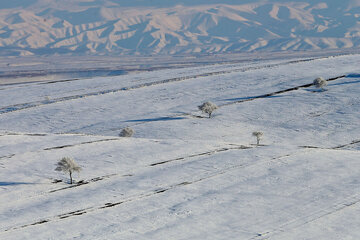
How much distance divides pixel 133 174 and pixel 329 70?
100447 mm

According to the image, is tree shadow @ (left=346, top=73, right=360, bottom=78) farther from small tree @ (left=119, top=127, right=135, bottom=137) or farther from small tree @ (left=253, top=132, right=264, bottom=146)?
small tree @ (left=119, top=127, right=135, bottom=137)

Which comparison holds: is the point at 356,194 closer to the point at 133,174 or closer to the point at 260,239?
the point at 260,239

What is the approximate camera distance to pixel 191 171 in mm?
58406

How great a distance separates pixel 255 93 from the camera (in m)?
122

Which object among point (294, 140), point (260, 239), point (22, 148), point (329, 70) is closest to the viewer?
point (260, 239)

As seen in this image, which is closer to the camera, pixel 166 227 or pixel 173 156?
pixel 166 227

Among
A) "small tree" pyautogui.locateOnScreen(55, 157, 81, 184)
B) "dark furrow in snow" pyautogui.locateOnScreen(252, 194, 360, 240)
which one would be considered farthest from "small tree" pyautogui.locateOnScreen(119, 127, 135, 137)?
"dark furrow in snow" pyautogui.locateOnScreen(252, 194, 360, 240)

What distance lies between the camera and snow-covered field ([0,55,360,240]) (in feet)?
139

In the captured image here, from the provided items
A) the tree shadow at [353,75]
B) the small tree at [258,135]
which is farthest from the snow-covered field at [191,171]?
the tree shadow at [353,75]

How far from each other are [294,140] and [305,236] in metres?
44.9

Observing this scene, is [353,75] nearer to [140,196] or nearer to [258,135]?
[258,135]

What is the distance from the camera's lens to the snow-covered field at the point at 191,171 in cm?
4244

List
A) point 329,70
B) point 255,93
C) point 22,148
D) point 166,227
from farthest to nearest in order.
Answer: point 329,70 < point 255,93 < point 22,148 < point 166,227

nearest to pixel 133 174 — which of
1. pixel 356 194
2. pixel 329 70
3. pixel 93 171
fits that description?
pixel 93 171
